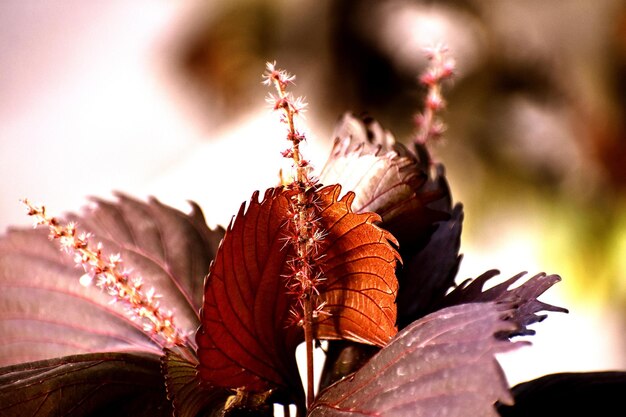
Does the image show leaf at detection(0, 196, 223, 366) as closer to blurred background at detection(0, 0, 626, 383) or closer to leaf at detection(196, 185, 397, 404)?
leaf at detection(196, 185, 397, 404)

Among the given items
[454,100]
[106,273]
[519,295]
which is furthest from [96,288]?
[454,100]

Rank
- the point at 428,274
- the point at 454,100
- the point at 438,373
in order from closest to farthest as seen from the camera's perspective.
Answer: the point at 438,373 < the point at 428,274 < the point at 454,100

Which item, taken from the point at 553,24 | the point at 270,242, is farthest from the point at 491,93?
the point at 270,242

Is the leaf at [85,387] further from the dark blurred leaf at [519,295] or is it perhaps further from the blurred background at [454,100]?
the blurred background at [454,100]

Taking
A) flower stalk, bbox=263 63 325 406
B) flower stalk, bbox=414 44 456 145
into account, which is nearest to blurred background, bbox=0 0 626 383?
flower stalk, bbox=414 44 456 145

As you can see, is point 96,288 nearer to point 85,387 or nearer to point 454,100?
point 85,387

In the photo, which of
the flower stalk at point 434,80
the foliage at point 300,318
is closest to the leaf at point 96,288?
the foliage at point 300,318
